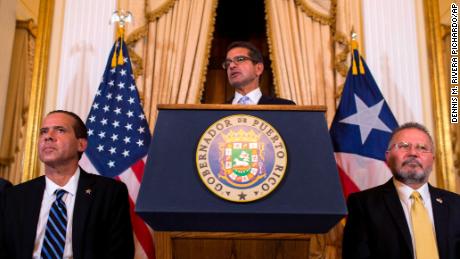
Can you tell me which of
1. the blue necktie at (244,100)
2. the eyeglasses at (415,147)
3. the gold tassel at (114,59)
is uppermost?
the gold tassel at (114,59)

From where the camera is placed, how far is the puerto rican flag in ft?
12.6

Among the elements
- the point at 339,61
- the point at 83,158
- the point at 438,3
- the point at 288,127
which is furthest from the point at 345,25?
the point at 288,127

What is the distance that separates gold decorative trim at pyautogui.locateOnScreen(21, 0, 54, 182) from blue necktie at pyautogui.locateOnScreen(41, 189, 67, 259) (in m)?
1.94

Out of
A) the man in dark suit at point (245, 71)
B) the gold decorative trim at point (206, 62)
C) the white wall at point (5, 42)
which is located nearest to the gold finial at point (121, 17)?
the gold decorative trim at point (206, 62)

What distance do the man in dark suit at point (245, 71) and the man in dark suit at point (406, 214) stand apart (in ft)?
2.52

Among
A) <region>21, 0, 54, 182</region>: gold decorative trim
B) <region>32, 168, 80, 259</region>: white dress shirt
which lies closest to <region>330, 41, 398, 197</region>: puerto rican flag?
<region>32, 168, 80, 259</region>: white dress shirt

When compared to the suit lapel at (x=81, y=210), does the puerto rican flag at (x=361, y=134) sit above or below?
above

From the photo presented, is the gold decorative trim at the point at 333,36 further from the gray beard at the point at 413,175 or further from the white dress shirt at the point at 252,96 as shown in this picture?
the gray beard at the point at 413,175

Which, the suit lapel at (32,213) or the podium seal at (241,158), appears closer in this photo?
the podium seal at (241,158)

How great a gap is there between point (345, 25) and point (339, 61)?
35 cm

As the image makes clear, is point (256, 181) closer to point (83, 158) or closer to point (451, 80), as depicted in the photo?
point (83, 158)

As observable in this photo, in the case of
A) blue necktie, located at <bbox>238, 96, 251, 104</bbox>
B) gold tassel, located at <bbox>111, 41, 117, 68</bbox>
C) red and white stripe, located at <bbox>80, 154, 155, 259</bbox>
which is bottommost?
red and white stripe, located at <bbox>80, 154, 155, 259</bbox>

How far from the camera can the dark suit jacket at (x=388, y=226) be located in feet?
8.51

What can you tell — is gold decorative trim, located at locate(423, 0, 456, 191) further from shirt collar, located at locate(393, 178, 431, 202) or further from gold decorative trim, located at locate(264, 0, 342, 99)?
shirt collar, located at locate(393, 178, 431, 202)
